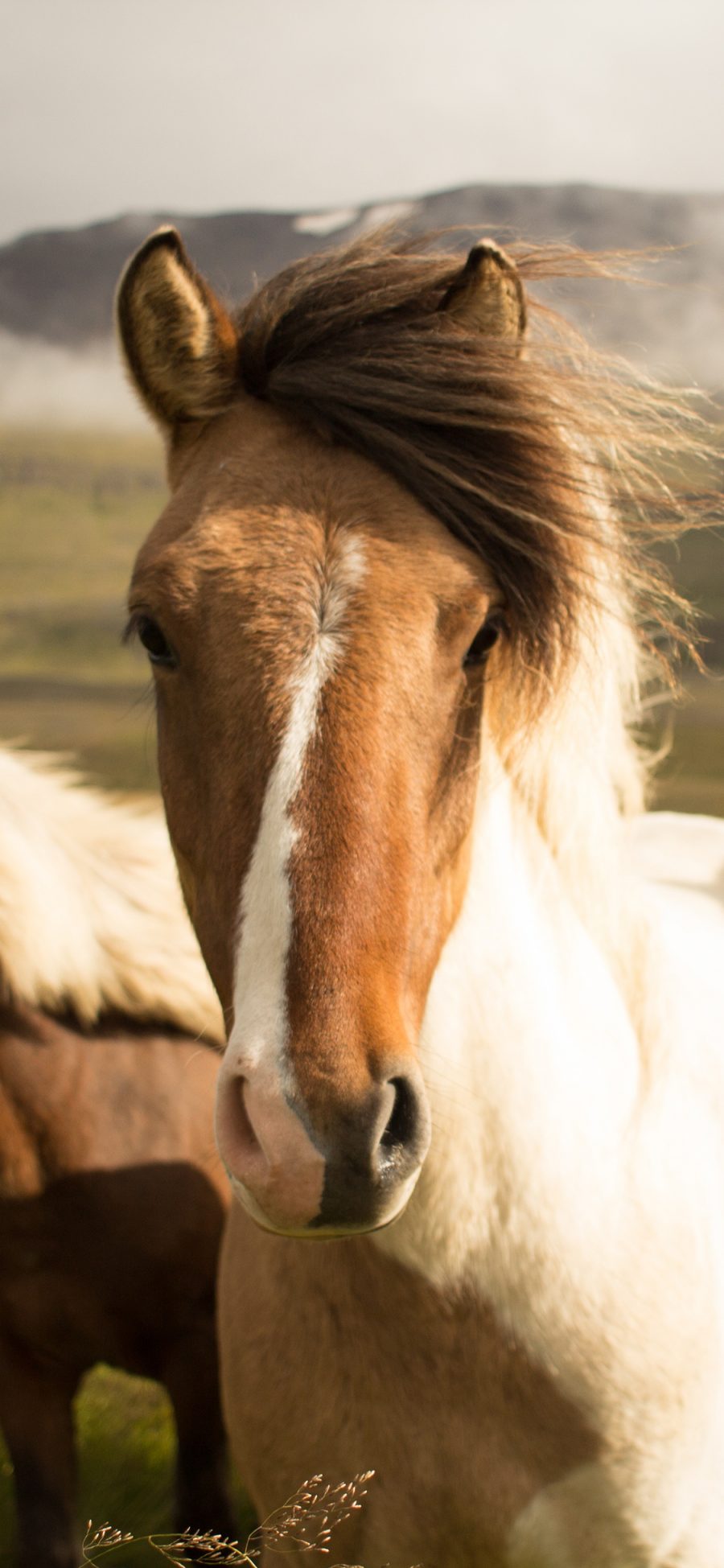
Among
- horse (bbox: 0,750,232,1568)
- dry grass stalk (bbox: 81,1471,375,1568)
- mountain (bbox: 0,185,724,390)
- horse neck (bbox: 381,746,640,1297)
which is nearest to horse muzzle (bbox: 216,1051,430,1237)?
horse neck (bbox: 381,746,640,1297)

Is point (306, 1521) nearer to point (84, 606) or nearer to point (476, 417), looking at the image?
point (476, 417)

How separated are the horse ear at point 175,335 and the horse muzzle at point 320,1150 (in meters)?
1.06

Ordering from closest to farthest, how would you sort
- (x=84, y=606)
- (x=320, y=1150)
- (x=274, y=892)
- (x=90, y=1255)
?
(x=320, y=1150)
(x=274, y=892)
(x=90, y=1255)
(x=84, y=606)

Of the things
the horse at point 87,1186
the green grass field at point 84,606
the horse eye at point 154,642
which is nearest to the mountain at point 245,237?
the green grass field at point 84,606

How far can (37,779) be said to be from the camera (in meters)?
3.35

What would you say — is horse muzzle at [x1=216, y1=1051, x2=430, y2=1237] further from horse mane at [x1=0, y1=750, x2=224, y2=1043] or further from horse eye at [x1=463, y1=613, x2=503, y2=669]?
horse mane at [x1=0, y1=750, x2=224, y2=1043]

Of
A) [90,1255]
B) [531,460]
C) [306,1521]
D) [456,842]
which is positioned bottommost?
[90,1255]

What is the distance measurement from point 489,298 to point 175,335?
473 millimetres

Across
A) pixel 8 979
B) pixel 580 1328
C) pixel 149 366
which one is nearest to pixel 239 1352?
pixel 580 1328

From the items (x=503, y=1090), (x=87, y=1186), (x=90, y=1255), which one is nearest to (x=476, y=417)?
(x=503, y=1090)

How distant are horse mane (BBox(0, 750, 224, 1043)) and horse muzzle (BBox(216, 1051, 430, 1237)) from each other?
67.8 inches

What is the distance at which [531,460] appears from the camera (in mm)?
1722

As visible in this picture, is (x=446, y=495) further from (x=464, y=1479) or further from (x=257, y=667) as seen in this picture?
(x=464, y=1479)

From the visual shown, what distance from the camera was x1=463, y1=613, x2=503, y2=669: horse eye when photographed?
165 centimetres
